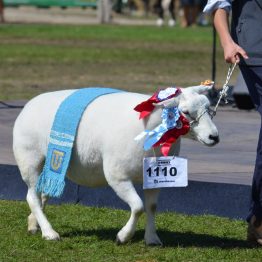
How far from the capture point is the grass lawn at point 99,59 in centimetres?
2014

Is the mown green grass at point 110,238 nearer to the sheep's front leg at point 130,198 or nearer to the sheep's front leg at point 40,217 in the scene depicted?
the sheep's front leg at point 40,217

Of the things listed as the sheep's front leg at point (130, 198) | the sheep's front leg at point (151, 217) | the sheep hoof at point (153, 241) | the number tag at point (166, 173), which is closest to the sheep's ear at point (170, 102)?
the number tag at point (166, 173)

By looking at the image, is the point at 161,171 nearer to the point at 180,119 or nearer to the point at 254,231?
the point at 180,119

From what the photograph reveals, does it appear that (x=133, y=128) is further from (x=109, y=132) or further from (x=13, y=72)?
(x=13, y=72)

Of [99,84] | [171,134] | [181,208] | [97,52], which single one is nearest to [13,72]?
[99,84]

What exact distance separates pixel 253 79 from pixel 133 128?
0.81 metres

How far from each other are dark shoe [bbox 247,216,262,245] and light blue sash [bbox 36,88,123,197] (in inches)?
46.8

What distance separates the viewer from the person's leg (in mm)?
7680

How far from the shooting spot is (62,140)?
7746 millimetres

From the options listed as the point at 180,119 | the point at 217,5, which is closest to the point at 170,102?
the point at 180,119

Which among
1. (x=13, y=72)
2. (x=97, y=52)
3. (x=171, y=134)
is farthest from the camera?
(x=97, y=52)

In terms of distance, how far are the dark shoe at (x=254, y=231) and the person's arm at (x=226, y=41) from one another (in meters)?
1.02

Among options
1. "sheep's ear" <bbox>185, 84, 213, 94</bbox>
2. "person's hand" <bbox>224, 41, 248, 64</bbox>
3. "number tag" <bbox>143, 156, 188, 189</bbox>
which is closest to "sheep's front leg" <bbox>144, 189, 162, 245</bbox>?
"number tag" <bbox>143, 156, 188, 189</bbox>

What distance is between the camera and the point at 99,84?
19641 millimetres
